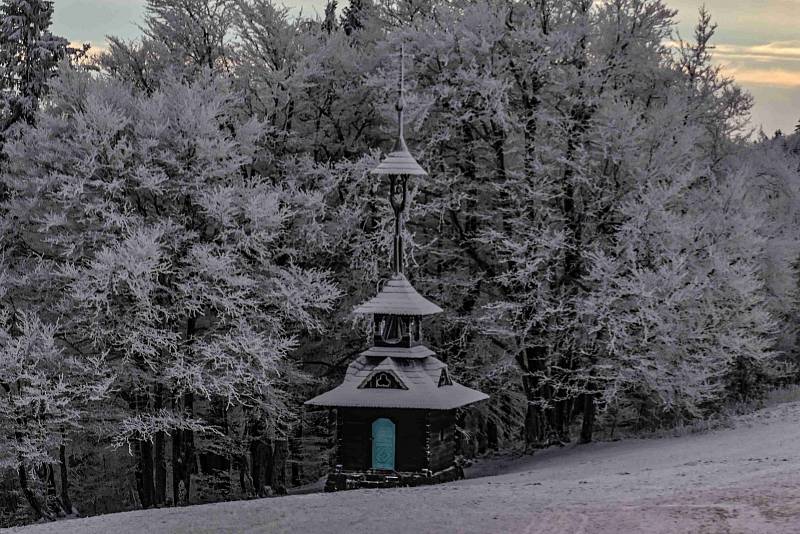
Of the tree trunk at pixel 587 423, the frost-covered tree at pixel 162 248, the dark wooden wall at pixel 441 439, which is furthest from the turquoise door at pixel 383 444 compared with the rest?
the tree trunk at pixel 587 423

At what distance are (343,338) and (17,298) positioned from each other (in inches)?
452

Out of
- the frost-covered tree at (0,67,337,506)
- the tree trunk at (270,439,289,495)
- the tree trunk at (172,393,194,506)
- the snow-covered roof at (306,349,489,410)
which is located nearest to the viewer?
the snow-covered roof at (306,349,489,410)

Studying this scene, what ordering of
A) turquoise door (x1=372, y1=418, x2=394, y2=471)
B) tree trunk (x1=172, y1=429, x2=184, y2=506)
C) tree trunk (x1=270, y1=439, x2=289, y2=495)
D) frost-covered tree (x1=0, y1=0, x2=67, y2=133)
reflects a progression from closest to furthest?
turquoise door (x1=372, y1=418, x2=394, y2=471), tree trunk (x1=172, y1=429, x2=184, y2=506), tree trunk (x1=270, y1=439, x2=289, y2=495), frost-covered tree (x1=0, y1=0, x2=67, y2=133)

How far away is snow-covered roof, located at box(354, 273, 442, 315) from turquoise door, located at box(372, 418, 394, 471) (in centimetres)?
274

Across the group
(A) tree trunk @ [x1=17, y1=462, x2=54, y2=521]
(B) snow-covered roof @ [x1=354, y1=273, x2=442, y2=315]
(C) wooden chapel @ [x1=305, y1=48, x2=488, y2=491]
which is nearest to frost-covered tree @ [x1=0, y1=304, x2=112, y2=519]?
(A) tree trunk @ [x1=17, y1=462, x2=54, y2=521]

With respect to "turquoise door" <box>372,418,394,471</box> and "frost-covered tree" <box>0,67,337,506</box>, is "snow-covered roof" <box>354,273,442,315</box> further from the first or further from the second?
"frost-covered tree" <box>0,67,337,506</box>

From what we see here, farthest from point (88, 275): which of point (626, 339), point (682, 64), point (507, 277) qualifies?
point (682, 64)

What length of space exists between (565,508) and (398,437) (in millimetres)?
9181

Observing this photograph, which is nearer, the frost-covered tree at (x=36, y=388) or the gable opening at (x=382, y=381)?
the gable opening at (x=382, y=381)

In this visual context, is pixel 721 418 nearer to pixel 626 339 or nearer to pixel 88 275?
pixel 626 339

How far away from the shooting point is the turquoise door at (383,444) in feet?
81.5

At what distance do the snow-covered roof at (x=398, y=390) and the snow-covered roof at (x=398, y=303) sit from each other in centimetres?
125

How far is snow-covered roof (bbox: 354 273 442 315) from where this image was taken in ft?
81.2

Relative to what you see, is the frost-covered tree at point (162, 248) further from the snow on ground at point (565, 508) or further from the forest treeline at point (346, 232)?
the snow on ground at point (565, 508)
